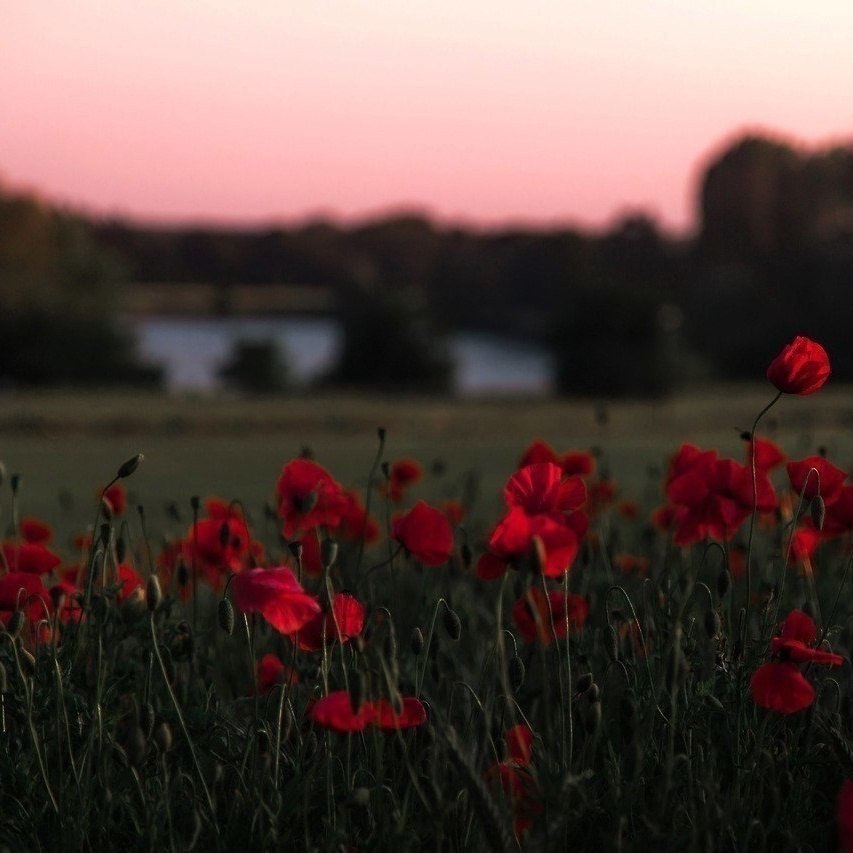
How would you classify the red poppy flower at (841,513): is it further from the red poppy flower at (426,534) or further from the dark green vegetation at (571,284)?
the dark green vegetation at (571,284)

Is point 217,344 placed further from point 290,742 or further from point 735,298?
point 290,742

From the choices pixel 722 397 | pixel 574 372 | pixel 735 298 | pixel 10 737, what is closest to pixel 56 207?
pixel 735 298

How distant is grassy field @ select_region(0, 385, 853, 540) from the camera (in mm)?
9750

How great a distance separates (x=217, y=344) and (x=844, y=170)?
22973 mm

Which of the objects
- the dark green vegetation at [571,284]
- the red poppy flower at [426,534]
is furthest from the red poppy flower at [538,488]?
the dark green vegetation at [571,284]

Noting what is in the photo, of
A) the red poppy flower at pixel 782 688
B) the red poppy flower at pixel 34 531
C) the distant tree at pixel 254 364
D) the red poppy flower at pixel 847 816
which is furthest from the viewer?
the distant tree at pixel 254 364

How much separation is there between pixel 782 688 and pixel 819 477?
0.69 m

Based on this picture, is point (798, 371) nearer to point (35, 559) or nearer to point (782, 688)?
point (782, 688)

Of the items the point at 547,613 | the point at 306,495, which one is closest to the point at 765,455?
the point at 547,613

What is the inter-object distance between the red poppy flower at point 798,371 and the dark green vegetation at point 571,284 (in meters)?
22.0

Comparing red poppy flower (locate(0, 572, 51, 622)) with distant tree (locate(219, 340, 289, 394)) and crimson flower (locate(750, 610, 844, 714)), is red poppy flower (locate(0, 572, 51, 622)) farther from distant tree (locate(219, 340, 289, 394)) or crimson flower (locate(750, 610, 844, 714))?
distant tree (locate(219, 340, 289, 394))

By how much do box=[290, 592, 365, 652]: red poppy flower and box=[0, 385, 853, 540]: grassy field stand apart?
5951mm

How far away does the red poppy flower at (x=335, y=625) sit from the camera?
7.18 ft

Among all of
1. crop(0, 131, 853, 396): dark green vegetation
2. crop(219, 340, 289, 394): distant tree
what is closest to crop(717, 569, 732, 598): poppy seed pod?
crop(0, 131, 853, 396): dark green vegetation
